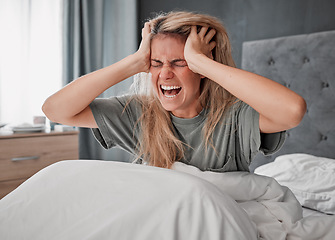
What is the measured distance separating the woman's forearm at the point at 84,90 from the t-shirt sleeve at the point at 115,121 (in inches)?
3.1

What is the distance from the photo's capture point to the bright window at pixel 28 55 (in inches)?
104

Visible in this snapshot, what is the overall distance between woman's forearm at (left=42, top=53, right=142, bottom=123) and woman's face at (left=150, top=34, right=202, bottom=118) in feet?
0.25

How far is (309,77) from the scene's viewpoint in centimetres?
206

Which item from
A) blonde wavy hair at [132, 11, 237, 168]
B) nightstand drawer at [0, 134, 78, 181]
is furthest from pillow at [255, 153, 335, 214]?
nightstand drawer at [0, 134, 78, 181]

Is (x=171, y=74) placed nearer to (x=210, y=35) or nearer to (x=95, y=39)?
(x=210, y=35)

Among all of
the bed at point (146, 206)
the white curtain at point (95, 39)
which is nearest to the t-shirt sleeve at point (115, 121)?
the bed at point (146, 206)

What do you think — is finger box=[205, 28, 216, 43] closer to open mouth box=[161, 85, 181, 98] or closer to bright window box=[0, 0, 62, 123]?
open mouth box=[161, 85, 181, 98]

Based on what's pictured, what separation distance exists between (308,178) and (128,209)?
4.19 ft

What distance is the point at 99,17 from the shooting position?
310cm

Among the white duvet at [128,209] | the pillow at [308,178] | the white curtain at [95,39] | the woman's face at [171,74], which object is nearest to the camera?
the white duvet at [128,209]

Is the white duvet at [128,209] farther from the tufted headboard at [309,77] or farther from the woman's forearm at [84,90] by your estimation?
the tufted headboard at [309,77]

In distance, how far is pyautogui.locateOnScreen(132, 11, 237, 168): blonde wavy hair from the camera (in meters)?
1.15

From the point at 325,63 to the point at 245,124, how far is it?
1.24 meters

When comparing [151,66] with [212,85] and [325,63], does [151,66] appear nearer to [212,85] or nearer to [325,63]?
[212,85]
